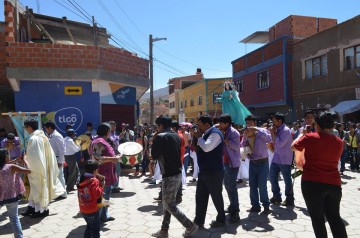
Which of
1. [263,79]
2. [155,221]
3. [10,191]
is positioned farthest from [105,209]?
[263,79]

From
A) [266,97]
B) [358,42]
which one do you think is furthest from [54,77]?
[266,97]

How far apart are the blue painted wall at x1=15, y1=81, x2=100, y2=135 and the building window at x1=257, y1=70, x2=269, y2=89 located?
16.4 m

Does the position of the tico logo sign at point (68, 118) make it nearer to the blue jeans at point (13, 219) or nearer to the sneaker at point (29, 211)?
the sneaker at point (29, 211)

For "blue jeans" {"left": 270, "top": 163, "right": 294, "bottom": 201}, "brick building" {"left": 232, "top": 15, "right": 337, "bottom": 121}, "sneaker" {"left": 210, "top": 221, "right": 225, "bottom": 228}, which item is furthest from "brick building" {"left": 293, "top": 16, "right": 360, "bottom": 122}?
"sneaker" {"left": 210, "top": 221, "right": 225, "bottom": 228}

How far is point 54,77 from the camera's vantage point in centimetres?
1004

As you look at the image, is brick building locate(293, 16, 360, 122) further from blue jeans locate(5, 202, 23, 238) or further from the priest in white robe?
blue jeans locate(5, 202, 23, 238)

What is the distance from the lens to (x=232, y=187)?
17.3 feet

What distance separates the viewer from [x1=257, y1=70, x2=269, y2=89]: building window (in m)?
23.9

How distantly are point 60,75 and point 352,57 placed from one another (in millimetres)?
14502

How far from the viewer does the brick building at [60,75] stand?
9.79 metres

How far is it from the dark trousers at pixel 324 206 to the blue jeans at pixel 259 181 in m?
1.88

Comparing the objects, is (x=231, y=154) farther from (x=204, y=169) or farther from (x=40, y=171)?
(x=40, y=171)

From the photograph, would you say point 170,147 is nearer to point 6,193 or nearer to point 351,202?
point 6,193

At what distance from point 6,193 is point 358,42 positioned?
16950 mm
